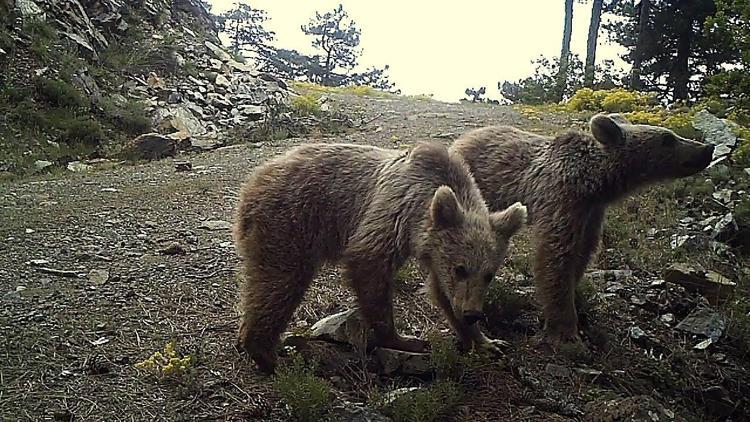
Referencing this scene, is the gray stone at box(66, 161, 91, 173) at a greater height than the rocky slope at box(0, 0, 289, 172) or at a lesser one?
lesser

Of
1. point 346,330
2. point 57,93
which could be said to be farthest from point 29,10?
point 346,330

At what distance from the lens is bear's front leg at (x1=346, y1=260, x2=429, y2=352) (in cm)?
464

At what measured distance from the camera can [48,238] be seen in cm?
652

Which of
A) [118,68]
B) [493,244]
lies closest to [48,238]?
[493,244]

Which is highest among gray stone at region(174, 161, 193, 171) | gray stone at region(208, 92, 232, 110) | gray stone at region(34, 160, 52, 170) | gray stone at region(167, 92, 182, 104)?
gray stone at region(167, 92, 182, 104)

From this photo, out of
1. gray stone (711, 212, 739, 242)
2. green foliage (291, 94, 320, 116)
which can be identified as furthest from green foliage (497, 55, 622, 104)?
gray stone (711, 212, 739, 242)

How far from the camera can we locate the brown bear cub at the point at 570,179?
544cm

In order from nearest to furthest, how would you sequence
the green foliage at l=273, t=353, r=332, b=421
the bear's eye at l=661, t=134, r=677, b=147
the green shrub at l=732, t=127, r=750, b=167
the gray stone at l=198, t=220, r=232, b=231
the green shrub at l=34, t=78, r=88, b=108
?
the green foliage at l=273, t=353, r=332, b=421, the bear's eye at l=661, t=134, r=677, b=147, the green shrub at l=732, t=127, r=750, b=167, the gray stone at l=198, t=220, r=232, b=231, the green shrub at l=34, t=78, r=88, b=108

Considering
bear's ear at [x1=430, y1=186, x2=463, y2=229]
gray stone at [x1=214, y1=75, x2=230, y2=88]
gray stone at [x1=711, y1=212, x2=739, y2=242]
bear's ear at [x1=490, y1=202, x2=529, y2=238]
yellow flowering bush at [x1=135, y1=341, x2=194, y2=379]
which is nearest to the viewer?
yellow flowering bush at [x1=135, y1=341, x2=194, y2=379]

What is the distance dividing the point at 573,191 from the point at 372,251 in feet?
6.73

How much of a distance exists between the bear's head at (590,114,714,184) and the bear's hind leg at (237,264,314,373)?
9.74 ft

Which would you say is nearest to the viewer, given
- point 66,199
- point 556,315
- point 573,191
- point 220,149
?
point 556,315

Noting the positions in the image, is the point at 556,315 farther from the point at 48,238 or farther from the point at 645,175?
the point at 48,238

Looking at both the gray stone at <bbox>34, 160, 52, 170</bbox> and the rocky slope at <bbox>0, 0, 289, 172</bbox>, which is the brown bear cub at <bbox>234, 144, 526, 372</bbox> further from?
the rocky slope at <bbox>0, 0, 289, 172</bbox>
